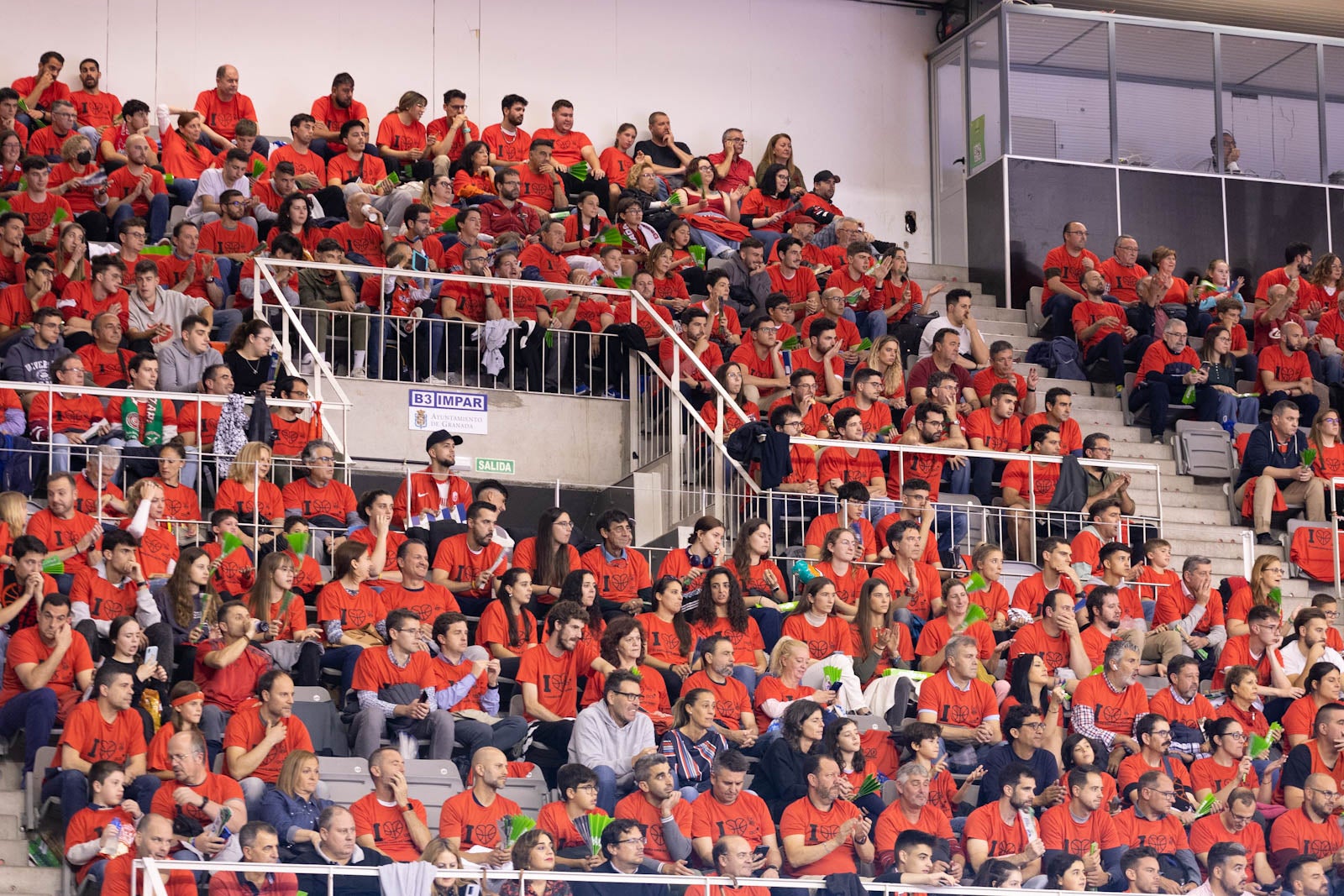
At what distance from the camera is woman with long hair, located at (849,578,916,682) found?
12.0 meters

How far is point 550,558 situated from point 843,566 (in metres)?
1.84

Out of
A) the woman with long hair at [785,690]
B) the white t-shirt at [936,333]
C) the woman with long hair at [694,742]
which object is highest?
the white t-shirt at [936,333]

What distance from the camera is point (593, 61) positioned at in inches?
768

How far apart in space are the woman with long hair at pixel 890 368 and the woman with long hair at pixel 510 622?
4.30 meters

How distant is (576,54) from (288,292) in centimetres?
582

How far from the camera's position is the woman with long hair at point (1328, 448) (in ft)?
49.9

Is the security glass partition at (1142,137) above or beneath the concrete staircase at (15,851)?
above

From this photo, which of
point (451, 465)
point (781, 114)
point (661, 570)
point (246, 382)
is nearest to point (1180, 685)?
point (661, 570)

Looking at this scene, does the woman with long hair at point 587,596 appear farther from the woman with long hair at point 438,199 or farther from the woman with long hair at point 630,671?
the woman with long hair at point 438,199

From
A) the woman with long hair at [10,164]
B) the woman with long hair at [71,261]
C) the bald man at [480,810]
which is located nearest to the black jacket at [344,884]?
the bald man at [480,810]

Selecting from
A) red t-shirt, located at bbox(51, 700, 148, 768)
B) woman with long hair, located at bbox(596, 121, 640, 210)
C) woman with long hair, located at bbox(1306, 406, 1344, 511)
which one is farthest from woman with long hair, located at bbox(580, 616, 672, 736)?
woman with long hair, located at bbox(596, 121, 640, 210)

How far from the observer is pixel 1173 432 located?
1630cm

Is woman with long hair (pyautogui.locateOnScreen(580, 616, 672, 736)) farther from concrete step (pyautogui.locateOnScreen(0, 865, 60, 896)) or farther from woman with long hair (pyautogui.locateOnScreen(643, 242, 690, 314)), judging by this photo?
woman with long hair (pyautogui.locateOnScreen(643, 242, 690, 314))

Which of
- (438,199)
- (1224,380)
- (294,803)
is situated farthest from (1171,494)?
(294,803)
